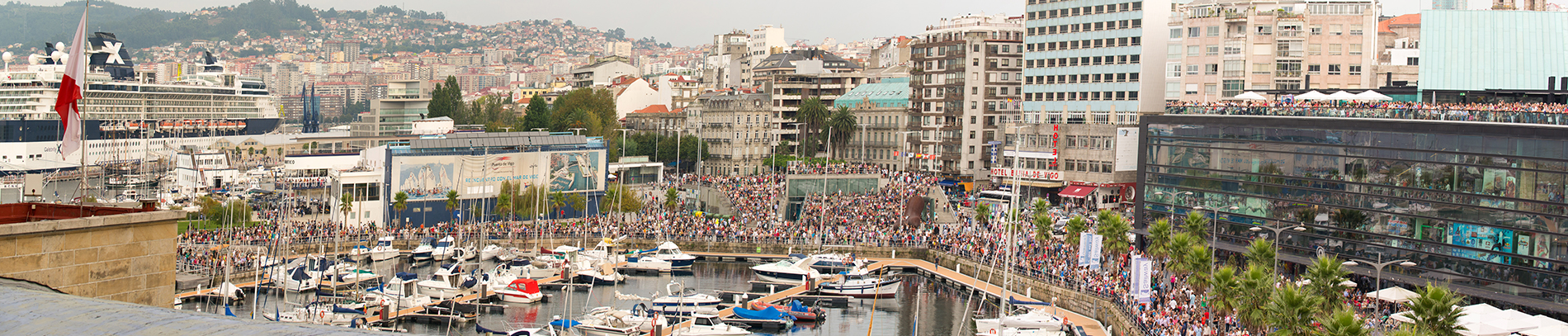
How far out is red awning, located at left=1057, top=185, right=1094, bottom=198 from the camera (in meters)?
72.6

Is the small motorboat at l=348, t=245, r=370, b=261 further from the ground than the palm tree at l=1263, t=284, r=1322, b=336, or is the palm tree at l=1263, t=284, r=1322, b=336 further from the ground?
the palm tree at l=1263, t=284, r=1322, b=336

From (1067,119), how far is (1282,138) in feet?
113

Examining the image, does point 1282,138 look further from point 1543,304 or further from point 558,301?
point 558,301

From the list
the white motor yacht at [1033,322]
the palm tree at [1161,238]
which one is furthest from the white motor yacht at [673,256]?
the palm tree at [1161,238]

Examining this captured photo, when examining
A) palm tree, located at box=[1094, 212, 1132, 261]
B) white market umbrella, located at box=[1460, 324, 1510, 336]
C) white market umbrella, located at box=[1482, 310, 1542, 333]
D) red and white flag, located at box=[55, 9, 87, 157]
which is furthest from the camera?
palm tree, located at box=[1094, 212, 1132, 261]

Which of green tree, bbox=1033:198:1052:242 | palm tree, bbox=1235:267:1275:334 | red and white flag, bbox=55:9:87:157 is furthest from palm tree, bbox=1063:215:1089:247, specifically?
red and white flag, bbox=55:9:87:157

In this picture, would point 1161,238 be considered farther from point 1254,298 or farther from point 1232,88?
point 1232,88

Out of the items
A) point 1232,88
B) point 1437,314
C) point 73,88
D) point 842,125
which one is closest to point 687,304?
point 1437,314

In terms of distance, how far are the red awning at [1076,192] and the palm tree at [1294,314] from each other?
142 feet

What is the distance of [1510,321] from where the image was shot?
96.3ft

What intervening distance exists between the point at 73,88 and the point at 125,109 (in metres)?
120

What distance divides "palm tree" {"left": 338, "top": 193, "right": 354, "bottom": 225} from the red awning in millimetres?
38595

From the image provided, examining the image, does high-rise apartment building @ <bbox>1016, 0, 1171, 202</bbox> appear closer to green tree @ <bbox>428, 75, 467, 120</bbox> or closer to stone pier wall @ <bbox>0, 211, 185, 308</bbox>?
stone pier wall @ <bbox>0, 211, 185, 308</bbox>

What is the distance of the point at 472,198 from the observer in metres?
71.6
